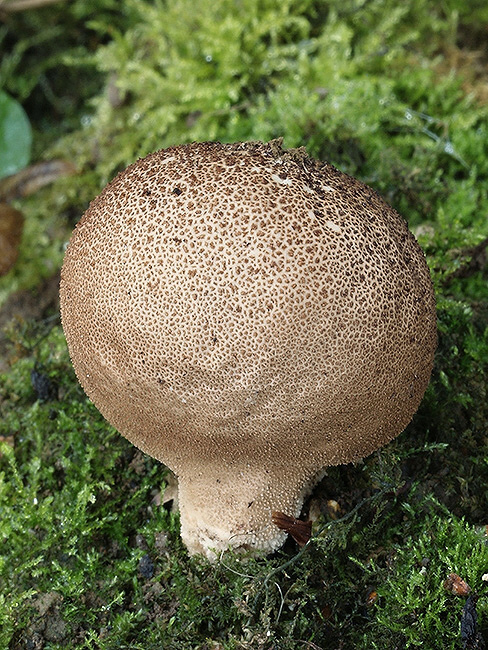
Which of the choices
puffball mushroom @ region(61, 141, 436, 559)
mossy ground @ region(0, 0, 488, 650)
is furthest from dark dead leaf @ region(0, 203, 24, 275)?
puffball mushroom @ region(61, 141, 436, 559)

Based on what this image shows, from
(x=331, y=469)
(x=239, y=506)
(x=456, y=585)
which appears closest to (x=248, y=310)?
(x=239, y=506)

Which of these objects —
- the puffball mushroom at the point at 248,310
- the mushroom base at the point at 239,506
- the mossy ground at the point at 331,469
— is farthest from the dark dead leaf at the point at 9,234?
the mushroom base at the point at 239,506

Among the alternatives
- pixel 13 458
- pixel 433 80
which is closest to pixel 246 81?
pixel 433 80

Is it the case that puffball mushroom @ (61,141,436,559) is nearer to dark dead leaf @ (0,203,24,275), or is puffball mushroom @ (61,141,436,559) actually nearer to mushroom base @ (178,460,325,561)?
mushroom base @ (178,460,325,561)

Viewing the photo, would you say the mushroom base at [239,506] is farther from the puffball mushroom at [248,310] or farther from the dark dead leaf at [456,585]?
the dark dead leaf at [456,585]

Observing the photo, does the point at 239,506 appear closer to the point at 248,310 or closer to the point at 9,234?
the point at 248,310
